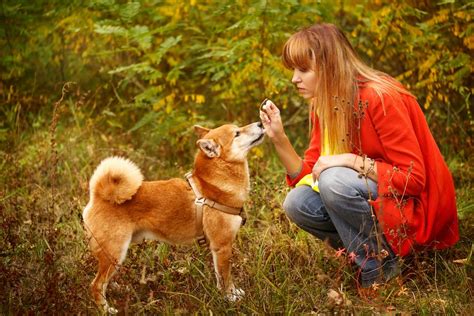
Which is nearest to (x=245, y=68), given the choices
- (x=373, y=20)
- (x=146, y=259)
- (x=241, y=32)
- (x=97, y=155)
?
(x=241, y=32)

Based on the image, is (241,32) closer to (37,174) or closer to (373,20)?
(373,20)

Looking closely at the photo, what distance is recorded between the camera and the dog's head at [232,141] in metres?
3.82

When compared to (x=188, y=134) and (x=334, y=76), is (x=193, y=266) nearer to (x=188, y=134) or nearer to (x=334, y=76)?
(x=334, y=76)

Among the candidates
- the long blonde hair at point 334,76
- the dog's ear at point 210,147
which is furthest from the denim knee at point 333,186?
the dog's ear at point 210,147

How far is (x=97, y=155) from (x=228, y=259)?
2.74 metres

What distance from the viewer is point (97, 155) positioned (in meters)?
5.84

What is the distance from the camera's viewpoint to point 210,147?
12.5 feet

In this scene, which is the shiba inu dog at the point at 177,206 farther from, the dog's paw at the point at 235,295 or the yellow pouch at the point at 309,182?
the yellow pouch at the point at 309,182

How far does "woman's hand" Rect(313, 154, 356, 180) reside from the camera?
3.52m

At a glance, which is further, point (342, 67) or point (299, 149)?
point (299, 149)

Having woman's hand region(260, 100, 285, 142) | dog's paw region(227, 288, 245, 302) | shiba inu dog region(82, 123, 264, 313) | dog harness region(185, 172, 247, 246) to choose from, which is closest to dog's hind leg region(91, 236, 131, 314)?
shiba inu dog region(82, 123, 264, 313)

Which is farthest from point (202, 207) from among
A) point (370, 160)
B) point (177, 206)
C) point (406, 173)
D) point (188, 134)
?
point (188, 134)

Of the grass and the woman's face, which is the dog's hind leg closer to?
the grass

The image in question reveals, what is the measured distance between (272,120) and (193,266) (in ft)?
3.68
